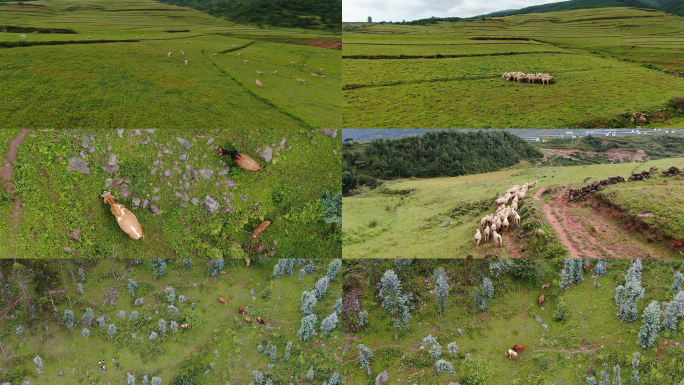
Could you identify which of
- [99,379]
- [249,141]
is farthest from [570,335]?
[99,379]

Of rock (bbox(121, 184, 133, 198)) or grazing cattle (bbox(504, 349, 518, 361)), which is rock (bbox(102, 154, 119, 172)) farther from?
grazing cattle (bbox(504, 349, 518, 361))

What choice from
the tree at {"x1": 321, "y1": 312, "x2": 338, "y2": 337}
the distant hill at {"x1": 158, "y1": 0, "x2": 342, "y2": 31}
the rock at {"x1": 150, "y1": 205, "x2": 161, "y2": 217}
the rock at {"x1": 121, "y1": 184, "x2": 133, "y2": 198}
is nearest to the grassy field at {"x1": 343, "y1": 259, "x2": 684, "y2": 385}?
the tree at {"x1": 321, "y1": 312, "x2": 338, "y2": 337}

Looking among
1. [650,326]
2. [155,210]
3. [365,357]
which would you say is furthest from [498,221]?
[155,210]

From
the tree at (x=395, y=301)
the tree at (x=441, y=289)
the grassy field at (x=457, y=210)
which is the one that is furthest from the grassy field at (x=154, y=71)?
the tree at (x=441, y=289)

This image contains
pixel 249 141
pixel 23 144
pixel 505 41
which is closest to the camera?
pixel 23 144

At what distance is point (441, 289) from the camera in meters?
11.8

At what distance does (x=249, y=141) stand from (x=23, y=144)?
6.60 meters

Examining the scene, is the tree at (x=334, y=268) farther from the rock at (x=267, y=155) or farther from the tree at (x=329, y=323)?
the rock at (x=267, y=155)

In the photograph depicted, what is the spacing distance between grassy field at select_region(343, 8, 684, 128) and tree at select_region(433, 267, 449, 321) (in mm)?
6145

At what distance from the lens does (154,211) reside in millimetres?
9688

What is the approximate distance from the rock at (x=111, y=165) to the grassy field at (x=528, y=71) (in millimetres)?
8587

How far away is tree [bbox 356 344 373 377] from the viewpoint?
10719mm

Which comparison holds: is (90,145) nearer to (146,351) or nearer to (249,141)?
(249,141)

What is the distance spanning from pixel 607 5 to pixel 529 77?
25.6 meters
